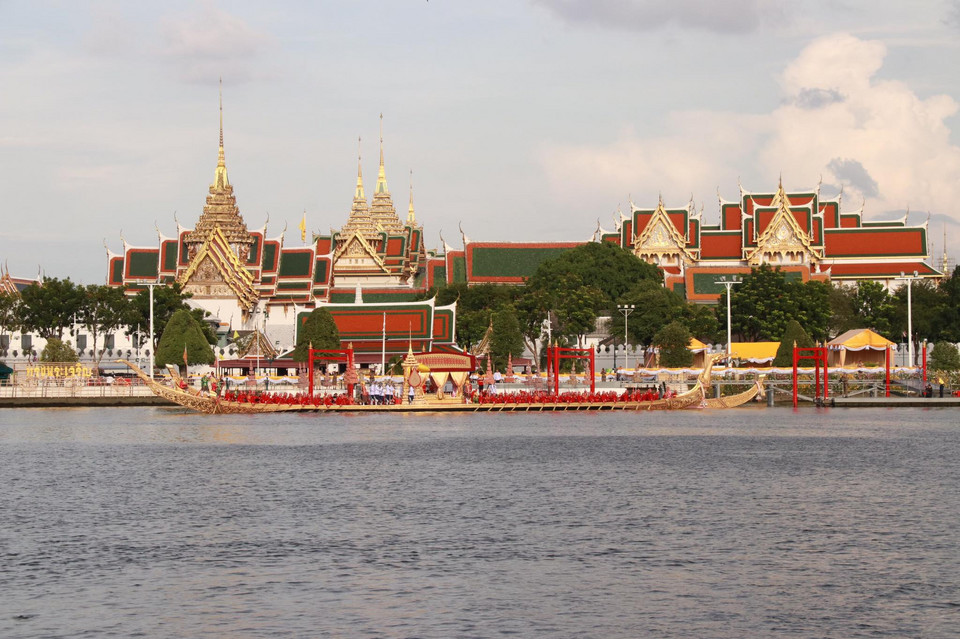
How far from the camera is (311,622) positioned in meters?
18.6

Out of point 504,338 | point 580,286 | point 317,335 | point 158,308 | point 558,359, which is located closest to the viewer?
point 558,359

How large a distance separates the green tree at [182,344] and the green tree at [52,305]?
830 centimetres

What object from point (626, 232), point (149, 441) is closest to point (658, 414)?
point (149, 441)

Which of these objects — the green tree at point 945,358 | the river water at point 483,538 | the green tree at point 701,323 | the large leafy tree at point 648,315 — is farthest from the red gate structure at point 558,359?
the river water at point 483,538

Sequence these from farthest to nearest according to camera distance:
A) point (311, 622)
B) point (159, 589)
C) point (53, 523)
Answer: point (53, 523) < point (159, 589) < point (311, 622)

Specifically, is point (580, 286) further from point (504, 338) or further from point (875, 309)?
point (875, 309)

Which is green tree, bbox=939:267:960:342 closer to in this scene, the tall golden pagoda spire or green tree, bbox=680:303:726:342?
green tree, bbox=680:303:726:342

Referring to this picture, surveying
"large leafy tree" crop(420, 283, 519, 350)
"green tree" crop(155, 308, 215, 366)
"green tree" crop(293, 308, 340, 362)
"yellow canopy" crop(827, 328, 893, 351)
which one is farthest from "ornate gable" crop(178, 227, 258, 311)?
"yellow canopy" crop(827, 328, 893, 351)

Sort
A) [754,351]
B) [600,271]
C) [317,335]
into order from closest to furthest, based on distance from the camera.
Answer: [754,351] → [317,335] → [600,271]

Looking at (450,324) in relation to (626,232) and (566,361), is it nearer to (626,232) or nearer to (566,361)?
(566,361)

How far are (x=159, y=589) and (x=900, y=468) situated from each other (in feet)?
70.1

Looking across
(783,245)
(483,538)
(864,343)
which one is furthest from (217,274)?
(483,538)

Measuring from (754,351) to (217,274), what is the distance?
48453 millimetres

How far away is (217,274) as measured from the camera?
10762cm
